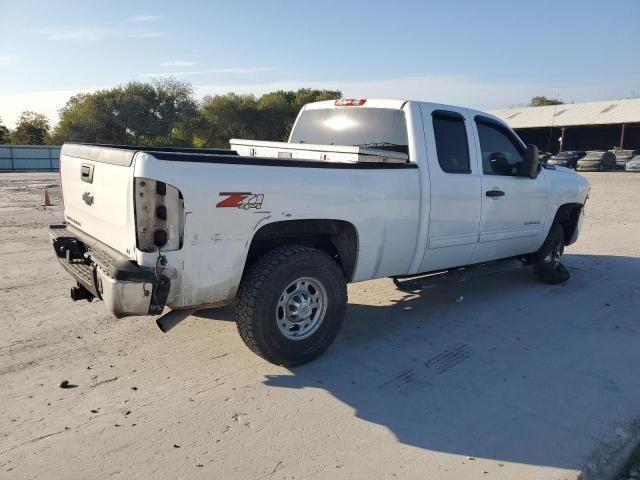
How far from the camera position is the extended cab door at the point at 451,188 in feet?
15.4

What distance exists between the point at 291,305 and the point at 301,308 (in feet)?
0.27

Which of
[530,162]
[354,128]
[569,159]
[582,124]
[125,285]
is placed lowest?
[569,159]

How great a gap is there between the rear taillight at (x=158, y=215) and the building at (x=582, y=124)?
4736 cm

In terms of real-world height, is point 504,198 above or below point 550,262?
above

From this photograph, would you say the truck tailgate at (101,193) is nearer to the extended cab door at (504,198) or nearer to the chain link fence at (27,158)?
the extended cab door at (504,198)

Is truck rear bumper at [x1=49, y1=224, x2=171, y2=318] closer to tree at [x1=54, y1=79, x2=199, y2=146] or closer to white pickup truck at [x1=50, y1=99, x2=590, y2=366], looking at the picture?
white pickup truck at [x1=50, y1=99, x2=590, y2=366]

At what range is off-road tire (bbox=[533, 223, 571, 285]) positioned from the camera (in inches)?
254

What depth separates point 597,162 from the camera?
117 ft

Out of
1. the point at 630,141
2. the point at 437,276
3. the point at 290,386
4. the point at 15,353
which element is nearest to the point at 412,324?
the point at 437,276

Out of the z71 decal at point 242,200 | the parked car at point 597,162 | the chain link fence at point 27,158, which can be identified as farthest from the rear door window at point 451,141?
the chain link fence at point 27,158

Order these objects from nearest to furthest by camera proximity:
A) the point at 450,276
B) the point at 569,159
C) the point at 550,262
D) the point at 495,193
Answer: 1. the point at 450,276
2. the point at 495,193
3. the point at 550,262
4. the point at 569,159

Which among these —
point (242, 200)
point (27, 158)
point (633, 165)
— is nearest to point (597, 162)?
point (633, 165)

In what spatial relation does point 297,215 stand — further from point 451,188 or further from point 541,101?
point 541,101

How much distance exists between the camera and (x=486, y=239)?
212 inches
